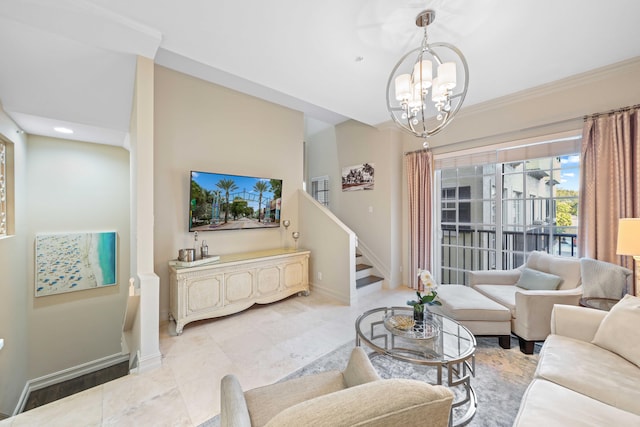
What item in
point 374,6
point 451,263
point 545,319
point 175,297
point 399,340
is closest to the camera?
point 374,6

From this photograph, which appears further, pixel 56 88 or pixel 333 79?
pixel 333 79

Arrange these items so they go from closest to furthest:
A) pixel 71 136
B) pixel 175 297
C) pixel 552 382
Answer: pixel 552 382 → pixel 175 297 → pixel 71 136

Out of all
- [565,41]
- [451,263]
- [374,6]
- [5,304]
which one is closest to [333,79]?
[374,6]

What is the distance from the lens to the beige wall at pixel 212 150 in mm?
3195

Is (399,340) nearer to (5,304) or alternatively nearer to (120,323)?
(5,304)

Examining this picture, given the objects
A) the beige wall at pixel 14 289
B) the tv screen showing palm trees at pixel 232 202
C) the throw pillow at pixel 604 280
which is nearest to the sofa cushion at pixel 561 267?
the throw pillow at pixel 604 280

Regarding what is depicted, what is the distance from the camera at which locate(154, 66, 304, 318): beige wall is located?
320 cm

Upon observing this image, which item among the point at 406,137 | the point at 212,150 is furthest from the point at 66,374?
the point at 406,137

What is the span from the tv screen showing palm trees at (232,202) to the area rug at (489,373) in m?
2.21

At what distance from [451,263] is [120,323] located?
529 centimetres

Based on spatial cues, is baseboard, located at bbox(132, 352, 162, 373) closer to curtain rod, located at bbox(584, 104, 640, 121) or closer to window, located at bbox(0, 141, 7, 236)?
window, located at bbox(0, 141, 7, 236)

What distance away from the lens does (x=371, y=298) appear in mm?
3850

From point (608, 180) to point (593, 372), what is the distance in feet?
7.48

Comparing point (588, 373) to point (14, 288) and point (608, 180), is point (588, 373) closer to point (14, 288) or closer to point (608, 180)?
point (608, 180)
